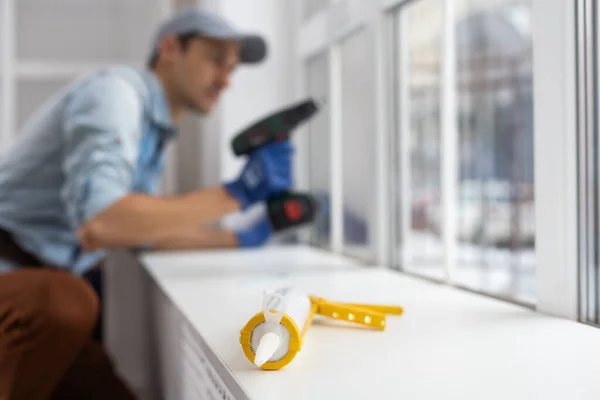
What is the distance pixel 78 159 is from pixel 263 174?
0.47m

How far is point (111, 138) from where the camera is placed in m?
1.49

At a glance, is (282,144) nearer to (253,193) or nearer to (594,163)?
(253,193)

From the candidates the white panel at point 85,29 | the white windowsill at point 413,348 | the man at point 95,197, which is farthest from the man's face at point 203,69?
the white panel at point 85,29

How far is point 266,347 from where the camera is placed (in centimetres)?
68

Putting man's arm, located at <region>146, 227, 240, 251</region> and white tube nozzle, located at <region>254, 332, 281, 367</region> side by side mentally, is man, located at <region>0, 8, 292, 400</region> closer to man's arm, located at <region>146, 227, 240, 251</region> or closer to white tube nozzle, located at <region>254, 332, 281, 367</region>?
man's arm, located at <region>146, 227, 240, 251</region>

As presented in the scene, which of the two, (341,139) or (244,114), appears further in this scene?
(244,114)

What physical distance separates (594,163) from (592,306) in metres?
0.22

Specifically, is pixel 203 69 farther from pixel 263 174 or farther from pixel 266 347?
pixel 266 347

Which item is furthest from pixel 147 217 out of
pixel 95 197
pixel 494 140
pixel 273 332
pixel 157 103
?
pixel 494 140

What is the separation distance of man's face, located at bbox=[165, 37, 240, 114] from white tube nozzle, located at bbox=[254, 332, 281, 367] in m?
1.33

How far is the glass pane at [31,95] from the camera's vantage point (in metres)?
2.78

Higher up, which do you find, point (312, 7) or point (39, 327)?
point (312, 7)

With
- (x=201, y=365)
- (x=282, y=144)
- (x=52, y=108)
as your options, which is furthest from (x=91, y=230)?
(x=201, y=365)

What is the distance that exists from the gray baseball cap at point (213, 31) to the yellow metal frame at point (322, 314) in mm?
1133
